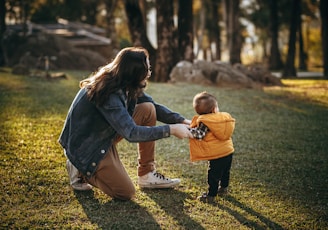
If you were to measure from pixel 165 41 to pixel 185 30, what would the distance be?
47.4 inches

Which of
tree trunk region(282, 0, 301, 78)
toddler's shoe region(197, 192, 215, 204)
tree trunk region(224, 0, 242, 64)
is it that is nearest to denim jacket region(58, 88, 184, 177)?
toddler's shoe region(197, 192, 215, 204)

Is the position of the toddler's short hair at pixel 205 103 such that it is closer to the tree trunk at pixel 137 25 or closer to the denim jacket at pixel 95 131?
the denim jacket at pixel 95 131

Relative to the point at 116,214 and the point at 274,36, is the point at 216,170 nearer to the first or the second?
the point at 116,214

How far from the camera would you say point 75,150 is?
3926 millimetres

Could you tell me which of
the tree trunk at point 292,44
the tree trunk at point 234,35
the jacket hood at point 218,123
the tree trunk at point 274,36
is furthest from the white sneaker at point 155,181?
the tree trunk at point 274,36

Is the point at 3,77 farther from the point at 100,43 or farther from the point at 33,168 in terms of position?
the point at 100,43

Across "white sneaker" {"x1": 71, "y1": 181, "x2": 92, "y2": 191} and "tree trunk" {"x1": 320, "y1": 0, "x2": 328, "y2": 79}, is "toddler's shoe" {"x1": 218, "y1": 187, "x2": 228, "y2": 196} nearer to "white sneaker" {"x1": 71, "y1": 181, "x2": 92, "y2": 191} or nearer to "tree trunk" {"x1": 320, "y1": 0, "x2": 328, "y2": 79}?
"white sneaker" {"x1": 71, "y1": 181, "x2": 92, "y2": 191}

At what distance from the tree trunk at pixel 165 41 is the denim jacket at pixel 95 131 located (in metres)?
11.3

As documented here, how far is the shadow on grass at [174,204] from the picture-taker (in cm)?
357

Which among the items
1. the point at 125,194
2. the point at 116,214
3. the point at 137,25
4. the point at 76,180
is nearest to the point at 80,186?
the point at 76,180

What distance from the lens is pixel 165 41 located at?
1516cm

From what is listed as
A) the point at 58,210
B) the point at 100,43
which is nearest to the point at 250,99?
the point at 58,210

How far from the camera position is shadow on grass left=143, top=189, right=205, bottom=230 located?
357cm

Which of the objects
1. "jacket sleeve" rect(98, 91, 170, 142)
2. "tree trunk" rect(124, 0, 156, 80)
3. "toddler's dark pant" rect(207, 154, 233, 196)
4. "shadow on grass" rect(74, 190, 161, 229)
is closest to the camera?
"shadow on grass" rect(74, 190, 161, 229)
